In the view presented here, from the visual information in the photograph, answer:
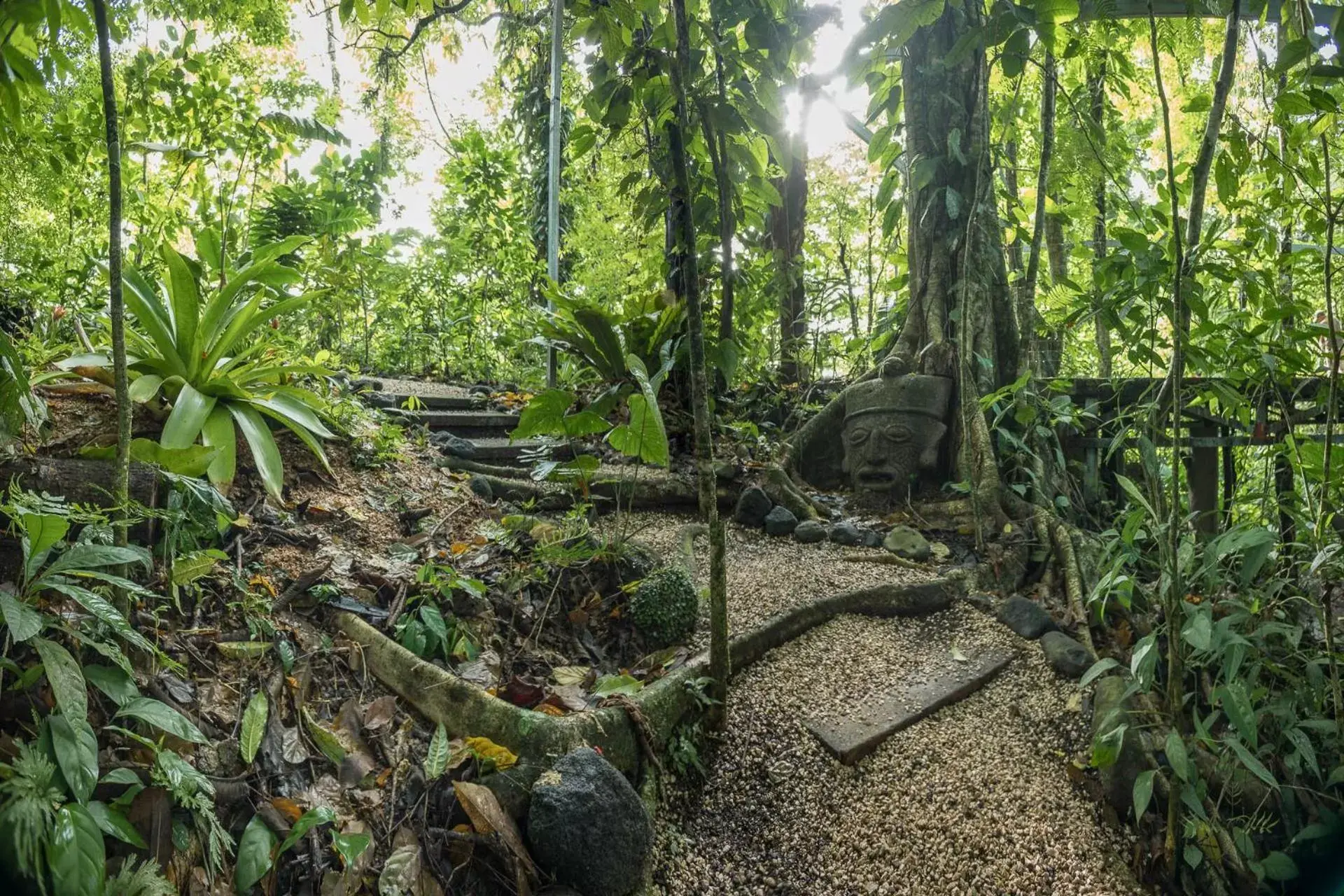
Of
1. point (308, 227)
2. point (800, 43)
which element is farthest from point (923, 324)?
point (308, 227)

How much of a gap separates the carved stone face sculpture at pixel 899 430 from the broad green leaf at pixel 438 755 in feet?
9.95

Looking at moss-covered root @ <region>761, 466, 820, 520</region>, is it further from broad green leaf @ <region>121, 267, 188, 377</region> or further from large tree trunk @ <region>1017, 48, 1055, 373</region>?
broad green leaf @ <region>121, 267, 188, 377</region>

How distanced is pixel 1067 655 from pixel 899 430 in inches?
66.4

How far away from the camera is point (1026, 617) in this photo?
9.43 feet

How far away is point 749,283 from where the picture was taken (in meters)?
3.84

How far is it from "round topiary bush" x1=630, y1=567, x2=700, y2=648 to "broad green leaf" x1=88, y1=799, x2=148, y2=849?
144 centimetres

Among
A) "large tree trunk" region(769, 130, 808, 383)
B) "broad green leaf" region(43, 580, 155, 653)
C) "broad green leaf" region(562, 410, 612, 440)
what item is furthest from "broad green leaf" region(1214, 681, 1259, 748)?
"large tree trunk" region(769, 130, 808, 383)

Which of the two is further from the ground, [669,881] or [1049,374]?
[1049,374]

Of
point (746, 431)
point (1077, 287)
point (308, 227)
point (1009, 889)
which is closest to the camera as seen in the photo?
point (1009, 889)

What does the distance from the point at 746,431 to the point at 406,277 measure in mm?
3774

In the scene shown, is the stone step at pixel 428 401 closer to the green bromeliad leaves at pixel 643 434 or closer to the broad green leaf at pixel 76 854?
the green bromeliad leaves at pixel 643 434

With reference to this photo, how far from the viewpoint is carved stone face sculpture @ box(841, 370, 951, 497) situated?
4062 millimetres

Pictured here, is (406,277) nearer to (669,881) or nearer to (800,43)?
(800,43)

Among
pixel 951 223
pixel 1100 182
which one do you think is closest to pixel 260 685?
pixel 1100 182
